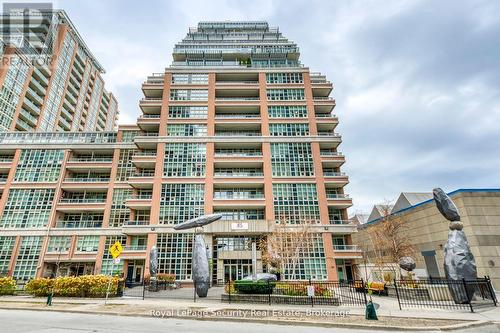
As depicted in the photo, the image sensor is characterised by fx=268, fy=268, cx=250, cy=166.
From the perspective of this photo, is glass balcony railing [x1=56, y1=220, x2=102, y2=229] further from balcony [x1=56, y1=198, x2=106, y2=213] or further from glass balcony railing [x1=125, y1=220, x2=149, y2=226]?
glass balcony railing [x1=125, y1=220, x2=149, y2=226]

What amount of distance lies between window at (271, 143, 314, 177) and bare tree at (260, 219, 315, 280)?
25.2 ft

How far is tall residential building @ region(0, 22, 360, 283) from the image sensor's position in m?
36.7

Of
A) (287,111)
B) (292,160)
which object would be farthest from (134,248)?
(287,111)

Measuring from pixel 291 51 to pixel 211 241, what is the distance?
38.5 meters

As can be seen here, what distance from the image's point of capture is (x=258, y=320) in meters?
12.1

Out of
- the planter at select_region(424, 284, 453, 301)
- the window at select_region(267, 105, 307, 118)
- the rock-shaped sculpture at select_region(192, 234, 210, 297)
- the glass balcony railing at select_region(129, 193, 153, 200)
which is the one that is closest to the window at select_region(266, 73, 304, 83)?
A: the window at select_region(267, 105, 307, 118)

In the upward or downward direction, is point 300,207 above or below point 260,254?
above

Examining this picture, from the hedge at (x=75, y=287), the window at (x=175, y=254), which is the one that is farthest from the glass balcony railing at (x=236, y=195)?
the hedge at (x=75, y=287)

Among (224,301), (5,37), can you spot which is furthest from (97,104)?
(224,301)

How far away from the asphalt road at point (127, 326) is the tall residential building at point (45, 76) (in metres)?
56.0

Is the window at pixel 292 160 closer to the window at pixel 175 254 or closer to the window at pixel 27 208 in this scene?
the window at pixel 175 254

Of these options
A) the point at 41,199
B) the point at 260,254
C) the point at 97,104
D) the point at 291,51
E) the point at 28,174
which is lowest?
the point at 260,254

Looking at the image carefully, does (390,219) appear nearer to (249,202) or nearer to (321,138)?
(321,138)

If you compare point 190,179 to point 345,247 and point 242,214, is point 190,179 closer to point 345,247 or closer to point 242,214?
point 242,214
